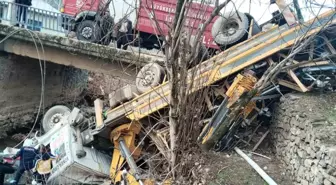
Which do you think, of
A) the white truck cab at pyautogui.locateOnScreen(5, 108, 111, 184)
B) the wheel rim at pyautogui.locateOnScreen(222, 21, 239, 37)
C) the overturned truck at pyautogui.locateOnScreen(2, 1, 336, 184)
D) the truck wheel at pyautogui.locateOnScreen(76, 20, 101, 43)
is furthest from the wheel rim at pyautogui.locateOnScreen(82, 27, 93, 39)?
the wheel rim at pyautogui.locateOnScreen(222, 21, 239, 37)

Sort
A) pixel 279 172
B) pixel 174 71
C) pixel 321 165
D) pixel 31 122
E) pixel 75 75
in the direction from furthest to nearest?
pixel 75 75 → pixel 31 122 → pixel 279 172 → pixel 321 165 → pixel 174 71

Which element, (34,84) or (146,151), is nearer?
(146,151)

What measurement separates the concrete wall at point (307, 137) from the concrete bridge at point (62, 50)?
428 cm

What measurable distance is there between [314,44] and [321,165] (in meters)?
3.07

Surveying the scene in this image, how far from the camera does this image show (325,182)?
4.53m

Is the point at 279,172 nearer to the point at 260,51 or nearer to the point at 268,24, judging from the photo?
the point at 260,51

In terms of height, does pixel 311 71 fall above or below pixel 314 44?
below

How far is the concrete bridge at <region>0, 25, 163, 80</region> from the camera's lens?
33.2 feet

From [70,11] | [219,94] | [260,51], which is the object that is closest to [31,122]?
[70,11]

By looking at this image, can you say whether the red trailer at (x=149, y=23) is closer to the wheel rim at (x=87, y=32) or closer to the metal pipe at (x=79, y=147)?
the wheel rim at (x=87, y=32)

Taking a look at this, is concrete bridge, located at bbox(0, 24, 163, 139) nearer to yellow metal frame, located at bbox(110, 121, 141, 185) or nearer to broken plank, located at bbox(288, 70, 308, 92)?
yellow metal frame, located at bbox(110, 121, 141, 185)

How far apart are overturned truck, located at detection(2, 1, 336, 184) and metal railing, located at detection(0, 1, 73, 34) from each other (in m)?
3.87


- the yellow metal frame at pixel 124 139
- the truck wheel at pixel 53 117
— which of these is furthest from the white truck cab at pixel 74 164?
the truck wheel at pixel 53 117

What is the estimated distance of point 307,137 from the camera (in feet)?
18.2
